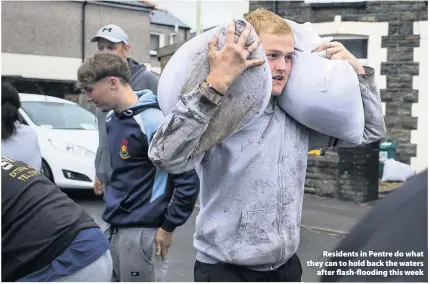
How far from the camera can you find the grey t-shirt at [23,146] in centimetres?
324

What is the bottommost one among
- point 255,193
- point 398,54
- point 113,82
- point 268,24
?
point 255,193

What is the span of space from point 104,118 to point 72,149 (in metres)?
4.47

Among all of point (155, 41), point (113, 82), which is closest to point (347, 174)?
point (113, 82)

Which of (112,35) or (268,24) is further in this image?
(112,35)

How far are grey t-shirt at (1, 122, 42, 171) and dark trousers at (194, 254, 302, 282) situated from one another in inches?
58.6

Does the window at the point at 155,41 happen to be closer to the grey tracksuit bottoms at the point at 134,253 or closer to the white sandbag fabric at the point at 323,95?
the grey tracksuit bottoms at the point at 134,253

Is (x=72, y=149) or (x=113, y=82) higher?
(x=113, y=82)

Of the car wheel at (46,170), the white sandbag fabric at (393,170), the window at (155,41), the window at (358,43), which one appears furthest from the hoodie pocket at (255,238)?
the window at (155,41)

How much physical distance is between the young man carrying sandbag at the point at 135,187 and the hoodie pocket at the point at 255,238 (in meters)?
1.04

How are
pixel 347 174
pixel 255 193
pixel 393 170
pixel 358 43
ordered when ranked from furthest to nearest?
pixel 358 43, pixel 393 170, pixel 347 174, pixel 255 193

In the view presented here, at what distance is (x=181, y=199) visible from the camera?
3.15 meters

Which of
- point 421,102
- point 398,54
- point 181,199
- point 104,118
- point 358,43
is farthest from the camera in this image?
point 358,43

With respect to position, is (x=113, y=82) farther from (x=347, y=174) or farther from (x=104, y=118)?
(x=347, y=174)

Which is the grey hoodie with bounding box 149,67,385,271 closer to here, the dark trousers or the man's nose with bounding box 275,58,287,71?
the dark trousers
